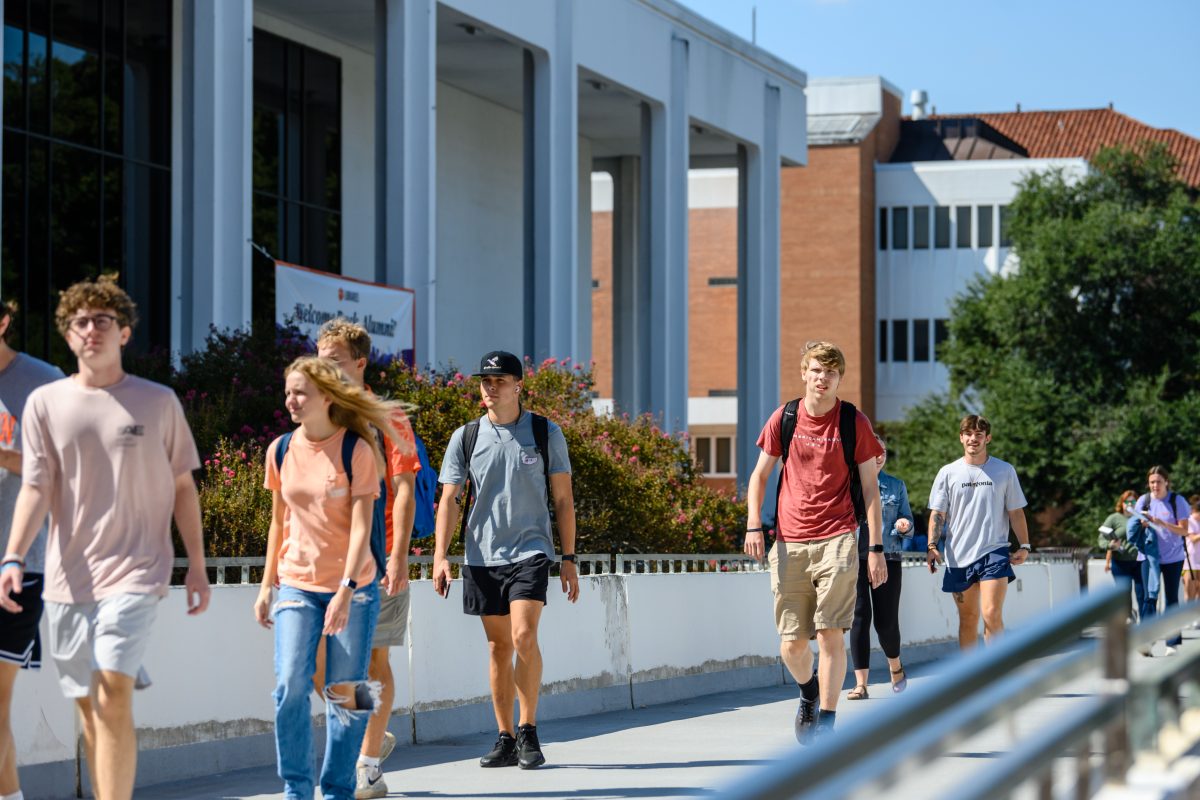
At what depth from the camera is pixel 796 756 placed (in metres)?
2.44

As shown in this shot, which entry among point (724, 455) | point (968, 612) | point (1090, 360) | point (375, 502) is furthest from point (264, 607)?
point (724, 455)

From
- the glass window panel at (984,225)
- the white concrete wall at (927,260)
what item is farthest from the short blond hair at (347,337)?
the glass window panel at (984,225)

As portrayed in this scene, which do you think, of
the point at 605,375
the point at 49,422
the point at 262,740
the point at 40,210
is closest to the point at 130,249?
the point at 40,210

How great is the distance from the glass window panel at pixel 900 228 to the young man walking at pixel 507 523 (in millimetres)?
57879

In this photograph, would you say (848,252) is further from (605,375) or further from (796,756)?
(796,756)

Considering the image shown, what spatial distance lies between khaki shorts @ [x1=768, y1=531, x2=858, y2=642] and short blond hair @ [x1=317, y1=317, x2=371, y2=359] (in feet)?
8.55

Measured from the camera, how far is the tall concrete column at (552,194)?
3047cm

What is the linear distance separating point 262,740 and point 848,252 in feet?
184

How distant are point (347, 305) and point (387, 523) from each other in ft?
56.5

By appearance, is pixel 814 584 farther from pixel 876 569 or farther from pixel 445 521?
pixel 445 521

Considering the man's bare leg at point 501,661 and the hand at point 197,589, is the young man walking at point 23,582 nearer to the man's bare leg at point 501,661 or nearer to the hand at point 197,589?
the hand at point 197,589

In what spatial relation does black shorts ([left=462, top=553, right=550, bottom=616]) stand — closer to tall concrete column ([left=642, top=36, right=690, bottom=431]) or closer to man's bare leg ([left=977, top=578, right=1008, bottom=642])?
man's bare leg ([left=977, top=578, right=1008, bottom=642])

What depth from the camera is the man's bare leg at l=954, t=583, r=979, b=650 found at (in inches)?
484

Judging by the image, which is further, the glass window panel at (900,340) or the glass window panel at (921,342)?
the glass window panel at (900,340)
